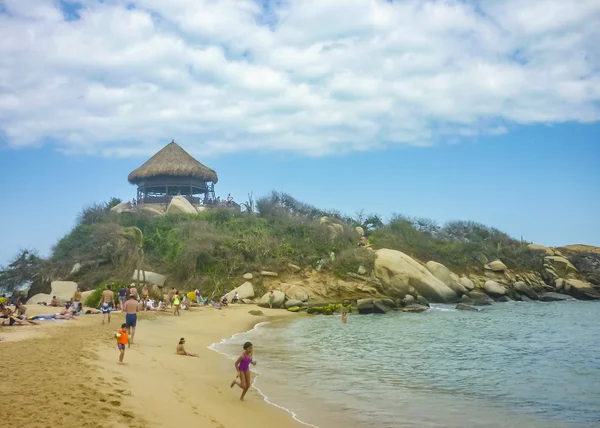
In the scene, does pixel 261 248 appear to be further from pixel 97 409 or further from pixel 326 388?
pixel 97 409

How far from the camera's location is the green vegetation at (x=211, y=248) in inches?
1339

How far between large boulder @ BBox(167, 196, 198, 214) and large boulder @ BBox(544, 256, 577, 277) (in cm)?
3045

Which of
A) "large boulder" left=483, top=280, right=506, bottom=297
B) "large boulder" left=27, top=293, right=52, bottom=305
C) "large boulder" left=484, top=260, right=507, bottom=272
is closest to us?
"large boulder" left=27, top=293, right=52, bottom=305

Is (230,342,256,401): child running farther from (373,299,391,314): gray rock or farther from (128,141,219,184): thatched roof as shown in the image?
(128,141,219,184): thatched roof

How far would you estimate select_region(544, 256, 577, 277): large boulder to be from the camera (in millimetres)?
44750

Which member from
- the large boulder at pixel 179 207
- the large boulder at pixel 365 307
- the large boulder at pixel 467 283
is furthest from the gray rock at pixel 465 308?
the large boulder at pixel 179 207

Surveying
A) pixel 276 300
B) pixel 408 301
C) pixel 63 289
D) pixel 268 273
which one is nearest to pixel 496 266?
pixel 408 301

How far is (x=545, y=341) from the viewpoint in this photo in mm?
18406

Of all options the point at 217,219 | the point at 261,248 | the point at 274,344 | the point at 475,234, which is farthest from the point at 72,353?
the point at 475,234

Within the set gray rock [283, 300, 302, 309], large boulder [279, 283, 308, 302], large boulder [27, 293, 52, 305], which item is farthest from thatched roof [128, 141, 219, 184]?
gray rock [283, 300, 302, 309]

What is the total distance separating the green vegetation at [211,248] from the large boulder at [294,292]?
6.07ft

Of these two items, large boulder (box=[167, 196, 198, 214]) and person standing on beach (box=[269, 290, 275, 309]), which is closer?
person standing on beach (box=[269, 290, 275, 309])

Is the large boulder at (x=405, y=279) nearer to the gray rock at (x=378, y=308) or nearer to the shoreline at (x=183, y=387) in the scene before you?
the gray rock at (x=378, y=308)

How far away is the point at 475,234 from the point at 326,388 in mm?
40057
